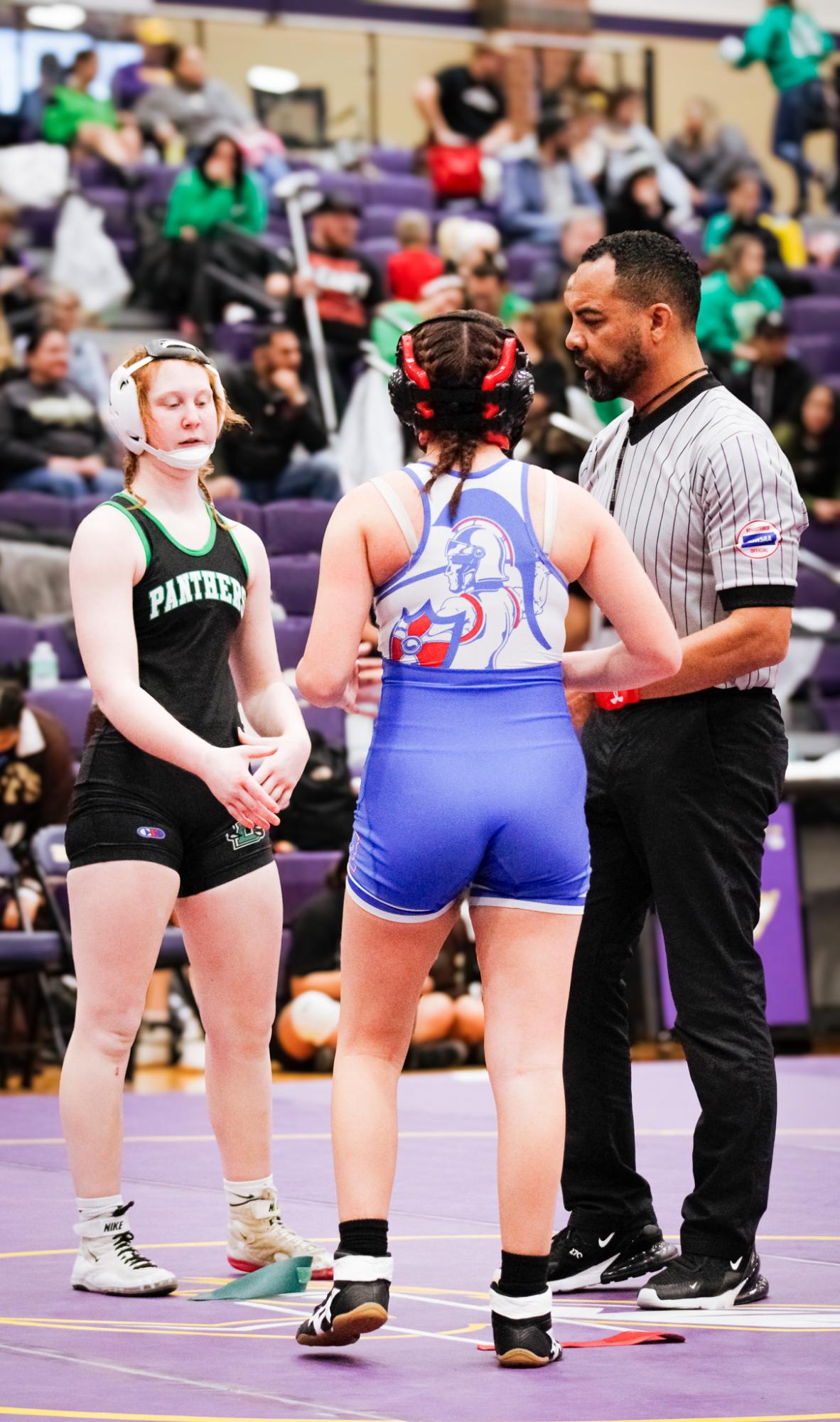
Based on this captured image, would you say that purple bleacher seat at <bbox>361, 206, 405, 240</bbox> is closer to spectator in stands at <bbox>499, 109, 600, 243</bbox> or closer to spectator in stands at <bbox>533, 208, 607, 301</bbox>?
spectator in stands at <bbox>499, 109, 600, 243</bbox>

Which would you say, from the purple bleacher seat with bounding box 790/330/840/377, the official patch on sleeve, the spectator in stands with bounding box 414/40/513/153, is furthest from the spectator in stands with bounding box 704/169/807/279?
the official patch on sleeve

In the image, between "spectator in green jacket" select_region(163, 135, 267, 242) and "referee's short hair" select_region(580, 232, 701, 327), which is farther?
"spectator in green jacket" select_region(163, 135, 267, 242)

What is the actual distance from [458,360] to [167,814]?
1.05 metres

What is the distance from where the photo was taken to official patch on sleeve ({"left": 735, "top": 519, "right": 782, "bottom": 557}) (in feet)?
12.3

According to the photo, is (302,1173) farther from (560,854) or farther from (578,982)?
(560,854)

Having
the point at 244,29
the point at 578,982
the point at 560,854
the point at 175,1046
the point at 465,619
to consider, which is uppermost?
the point at 244,29

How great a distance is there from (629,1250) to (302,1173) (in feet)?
4.91

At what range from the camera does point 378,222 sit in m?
14.7

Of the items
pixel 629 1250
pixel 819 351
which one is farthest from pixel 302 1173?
pixel 819 351

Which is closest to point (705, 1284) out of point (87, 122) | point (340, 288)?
point (340, 288)

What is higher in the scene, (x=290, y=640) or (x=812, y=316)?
(x=812, y=316)

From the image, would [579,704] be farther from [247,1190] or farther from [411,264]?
[411,264]

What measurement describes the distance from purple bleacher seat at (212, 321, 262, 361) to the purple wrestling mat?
7324 mm

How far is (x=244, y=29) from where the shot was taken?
1616cm
